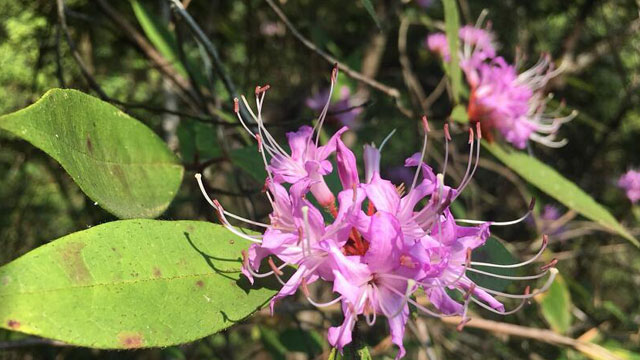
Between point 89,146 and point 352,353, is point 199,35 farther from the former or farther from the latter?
point 352,353

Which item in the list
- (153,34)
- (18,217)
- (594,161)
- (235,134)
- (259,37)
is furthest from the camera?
(594,161)

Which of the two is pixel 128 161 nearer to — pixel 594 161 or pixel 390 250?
pixel 390 250

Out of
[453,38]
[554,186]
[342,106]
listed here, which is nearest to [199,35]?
[453,38]

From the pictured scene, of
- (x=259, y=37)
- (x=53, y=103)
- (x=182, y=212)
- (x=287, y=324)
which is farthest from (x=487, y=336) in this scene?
(x=53, y=103)

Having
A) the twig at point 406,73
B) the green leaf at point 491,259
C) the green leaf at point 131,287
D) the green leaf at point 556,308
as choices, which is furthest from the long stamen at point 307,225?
the green leaf at point 556,308

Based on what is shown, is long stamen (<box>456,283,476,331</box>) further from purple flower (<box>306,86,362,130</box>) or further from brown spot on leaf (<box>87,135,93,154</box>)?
purple flower (<box>306,86,362,130</box>)

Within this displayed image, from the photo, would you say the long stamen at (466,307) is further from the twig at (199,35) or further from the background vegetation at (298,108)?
the twig at (199,35)

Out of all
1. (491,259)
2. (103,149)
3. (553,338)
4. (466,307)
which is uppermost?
(103,149)
